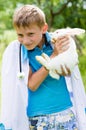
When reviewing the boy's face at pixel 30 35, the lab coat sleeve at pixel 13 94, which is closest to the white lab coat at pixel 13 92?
the lab coat sleeve at pixel 13 94

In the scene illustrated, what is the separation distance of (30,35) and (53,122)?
58 centimetres

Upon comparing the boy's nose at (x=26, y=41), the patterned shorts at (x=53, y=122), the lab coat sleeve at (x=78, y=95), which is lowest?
the patterned shorts at (x=53, y=122)

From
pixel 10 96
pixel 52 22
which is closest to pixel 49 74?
pixel 10 96

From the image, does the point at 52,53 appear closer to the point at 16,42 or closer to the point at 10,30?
the point at 16,42

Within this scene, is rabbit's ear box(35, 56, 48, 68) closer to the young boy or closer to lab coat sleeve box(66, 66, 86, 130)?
the young boy

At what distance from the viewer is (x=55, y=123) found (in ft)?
10.2

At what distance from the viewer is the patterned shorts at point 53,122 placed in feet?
10.2

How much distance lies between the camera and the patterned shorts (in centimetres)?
312

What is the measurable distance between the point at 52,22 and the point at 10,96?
10072 millimetres

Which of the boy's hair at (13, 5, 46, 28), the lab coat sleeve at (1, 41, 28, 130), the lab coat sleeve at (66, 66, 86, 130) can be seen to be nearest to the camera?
the boy's hair at (13, 5, 46, 28)

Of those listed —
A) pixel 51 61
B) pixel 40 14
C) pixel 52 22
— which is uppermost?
pixel 52 22

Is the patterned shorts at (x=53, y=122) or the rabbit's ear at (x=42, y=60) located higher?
the rabbit's ear at (x=42, y=60)

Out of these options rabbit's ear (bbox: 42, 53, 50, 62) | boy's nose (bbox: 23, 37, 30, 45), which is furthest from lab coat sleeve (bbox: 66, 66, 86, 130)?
boy's nose (bbox: 23, 37, 30, 45)

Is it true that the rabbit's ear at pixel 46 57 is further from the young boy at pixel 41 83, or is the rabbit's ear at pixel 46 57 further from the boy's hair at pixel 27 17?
the boy's hair at pixel 27 17
